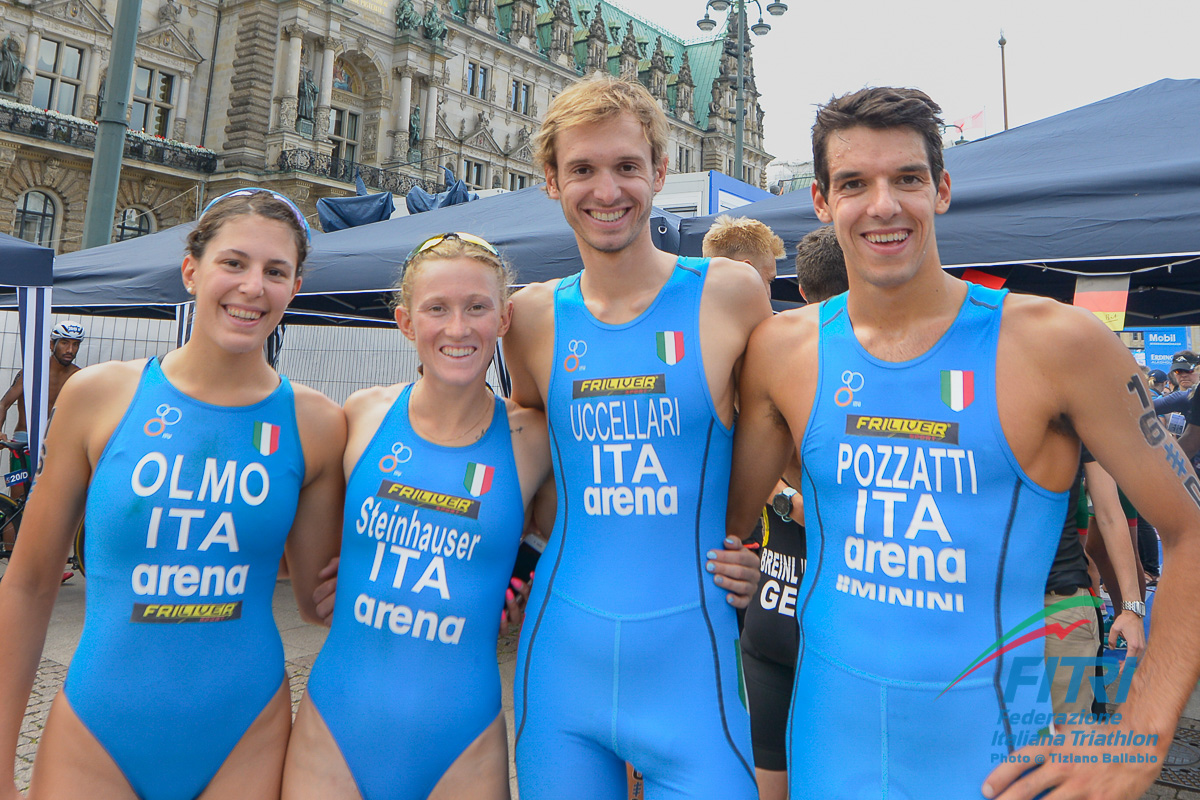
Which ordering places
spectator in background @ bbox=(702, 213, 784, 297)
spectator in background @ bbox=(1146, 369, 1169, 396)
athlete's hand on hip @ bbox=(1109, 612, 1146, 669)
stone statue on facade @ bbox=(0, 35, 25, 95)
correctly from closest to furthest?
1. athlete's hand on hip @ bbox=(1109, 612, 1146, 669)
2. spectator in background @ bbox=(702, 213, 784, 297)
3. spectator in background @ bbox=(1146, 369, 1169, 396)
4. stone statue on facade @ bbox=(0, 35, 25, 95)

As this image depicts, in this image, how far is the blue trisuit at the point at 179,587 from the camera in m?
1.84

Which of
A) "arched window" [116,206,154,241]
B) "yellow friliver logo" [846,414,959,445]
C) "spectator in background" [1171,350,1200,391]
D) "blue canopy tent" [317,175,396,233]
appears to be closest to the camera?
"yellow friliver logo" [846,414,959,445]

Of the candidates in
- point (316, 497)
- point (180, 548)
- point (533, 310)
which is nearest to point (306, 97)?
point (533, 310)

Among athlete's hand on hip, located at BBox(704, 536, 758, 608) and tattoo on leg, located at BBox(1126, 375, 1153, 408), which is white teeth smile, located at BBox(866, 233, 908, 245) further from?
athlete's hand on hip, located at BBox(704, 536, 758, 608)

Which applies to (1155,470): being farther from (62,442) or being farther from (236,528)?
(62,442)

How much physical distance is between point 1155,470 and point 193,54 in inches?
1427

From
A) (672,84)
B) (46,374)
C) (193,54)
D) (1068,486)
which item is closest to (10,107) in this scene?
(193,54)

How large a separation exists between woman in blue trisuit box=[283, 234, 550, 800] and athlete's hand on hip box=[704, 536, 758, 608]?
528mm

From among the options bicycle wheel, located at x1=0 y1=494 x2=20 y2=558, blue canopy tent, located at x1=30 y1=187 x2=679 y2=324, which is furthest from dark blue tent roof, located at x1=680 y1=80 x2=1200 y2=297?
bicycle wheel, located at x1=0 y1=494 x2=20 y2=558

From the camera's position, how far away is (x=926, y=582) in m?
1.71

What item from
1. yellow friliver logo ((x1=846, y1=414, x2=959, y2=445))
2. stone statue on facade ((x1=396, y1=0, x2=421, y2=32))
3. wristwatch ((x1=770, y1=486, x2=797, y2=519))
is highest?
stone statue on facade ((x1=396, y1=0, x2=421, y2=32))

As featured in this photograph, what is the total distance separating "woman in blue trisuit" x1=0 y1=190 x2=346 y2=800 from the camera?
184 cm

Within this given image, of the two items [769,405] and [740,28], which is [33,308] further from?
[740,28]

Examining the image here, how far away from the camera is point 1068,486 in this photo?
1.73m
